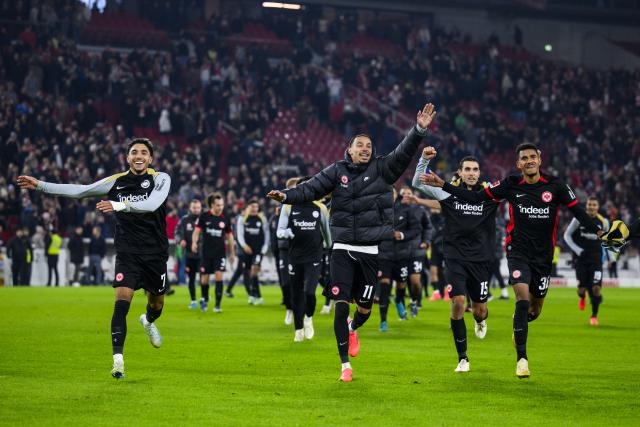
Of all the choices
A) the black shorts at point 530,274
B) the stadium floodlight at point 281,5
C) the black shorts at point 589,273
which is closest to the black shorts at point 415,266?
the black shorts at point 589,273

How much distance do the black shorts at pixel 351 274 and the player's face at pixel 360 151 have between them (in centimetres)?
100

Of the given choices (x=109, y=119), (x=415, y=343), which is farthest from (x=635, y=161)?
(x=415, y=343)

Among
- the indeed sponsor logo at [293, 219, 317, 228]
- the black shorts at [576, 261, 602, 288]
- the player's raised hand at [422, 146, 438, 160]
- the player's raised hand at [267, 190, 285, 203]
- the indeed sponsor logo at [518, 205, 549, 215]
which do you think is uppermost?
the player's raised hand at [422, 146, 438, 160]

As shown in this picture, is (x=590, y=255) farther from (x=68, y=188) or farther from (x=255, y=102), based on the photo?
(x=255, y=102)

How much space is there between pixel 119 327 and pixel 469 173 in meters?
4.82

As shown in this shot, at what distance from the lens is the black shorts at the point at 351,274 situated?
1196cm

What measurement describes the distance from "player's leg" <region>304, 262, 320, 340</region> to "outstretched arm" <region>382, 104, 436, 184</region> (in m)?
5.73

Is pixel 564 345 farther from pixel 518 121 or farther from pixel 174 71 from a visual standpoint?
pixel 518 121

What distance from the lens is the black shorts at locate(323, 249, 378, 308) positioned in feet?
39.2

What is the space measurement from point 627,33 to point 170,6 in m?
28.6

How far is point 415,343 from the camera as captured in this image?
16922 millimetres

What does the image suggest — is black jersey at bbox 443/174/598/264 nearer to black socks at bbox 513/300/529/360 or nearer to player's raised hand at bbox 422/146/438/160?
black socks at bbox 513/300/529/360

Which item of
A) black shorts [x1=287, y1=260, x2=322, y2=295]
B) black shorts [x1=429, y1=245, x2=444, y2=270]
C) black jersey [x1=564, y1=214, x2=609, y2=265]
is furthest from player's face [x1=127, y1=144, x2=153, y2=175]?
black shorts [x1=429, y1=245, x2=444, y2=270]

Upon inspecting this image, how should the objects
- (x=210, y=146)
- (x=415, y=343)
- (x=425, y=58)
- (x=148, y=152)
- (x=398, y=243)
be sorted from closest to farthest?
(x=148, y=152) < (x=415, y=343) < (x=398, y=243) < (x=210, y=146) < (x=425, y=58)
